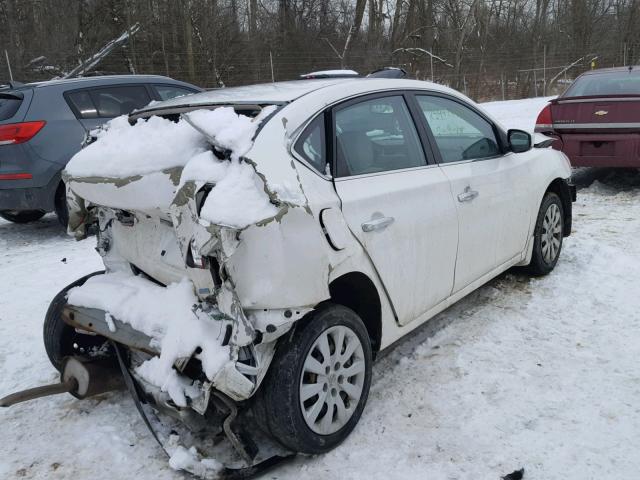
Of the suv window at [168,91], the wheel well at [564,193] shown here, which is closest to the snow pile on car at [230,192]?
the wheel well at [564,193]

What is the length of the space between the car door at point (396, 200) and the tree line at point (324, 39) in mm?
15922

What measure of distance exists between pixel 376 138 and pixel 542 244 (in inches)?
89.7

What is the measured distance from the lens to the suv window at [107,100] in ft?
22.1

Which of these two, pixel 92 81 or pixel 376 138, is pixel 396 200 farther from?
pixel 92 81

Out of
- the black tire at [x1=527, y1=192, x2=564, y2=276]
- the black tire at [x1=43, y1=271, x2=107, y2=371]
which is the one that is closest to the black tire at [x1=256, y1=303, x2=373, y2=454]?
the black tire at [x1=43, y1=271, x2=107, y2=371]

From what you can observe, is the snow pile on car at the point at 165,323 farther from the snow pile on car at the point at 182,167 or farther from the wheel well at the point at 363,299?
the wheel well at the point at 363,299

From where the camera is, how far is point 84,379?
3.07 metres

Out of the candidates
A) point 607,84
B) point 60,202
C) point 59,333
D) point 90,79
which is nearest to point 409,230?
point 59,333

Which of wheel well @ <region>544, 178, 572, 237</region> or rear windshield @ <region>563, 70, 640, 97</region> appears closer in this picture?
wheel well @ <region>544, 178, 572, 237</region>

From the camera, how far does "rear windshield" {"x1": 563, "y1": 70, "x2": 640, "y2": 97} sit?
7.75 meters

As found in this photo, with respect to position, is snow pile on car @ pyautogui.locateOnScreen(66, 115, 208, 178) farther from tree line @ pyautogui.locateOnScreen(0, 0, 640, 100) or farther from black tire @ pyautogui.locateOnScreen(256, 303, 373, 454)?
tree line @ pyautogui.locateOnScreen(0, 0, 640, 100)

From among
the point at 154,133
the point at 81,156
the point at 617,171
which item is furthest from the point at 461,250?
the point at 617,171

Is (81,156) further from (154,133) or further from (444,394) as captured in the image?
(444,394)

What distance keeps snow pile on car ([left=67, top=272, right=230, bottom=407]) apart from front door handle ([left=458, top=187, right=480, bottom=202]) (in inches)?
71.3
